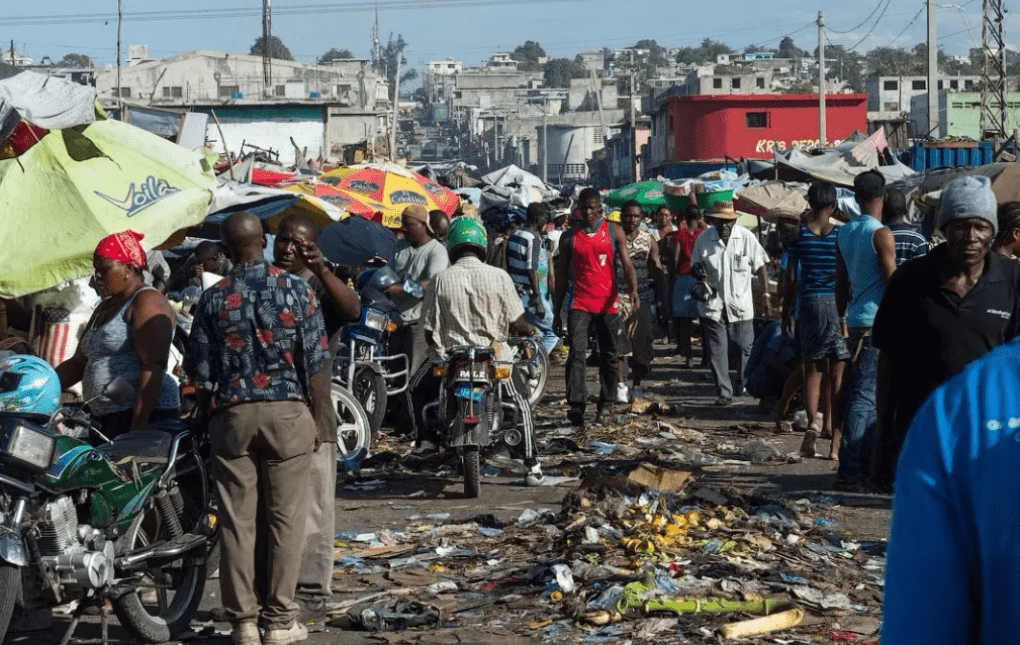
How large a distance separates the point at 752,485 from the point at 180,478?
4.65m

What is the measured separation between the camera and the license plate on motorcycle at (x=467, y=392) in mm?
9891

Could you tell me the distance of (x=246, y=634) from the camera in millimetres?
6586

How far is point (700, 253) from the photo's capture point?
14.9m

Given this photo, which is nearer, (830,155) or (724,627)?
(724,627)

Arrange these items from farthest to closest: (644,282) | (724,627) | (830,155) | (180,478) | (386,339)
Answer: (830,155)
(644,282)
(386,339)
(180,478)
(724,627)

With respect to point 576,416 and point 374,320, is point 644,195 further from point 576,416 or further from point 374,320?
point 374,320

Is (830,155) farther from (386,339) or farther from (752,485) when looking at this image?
(752,485)

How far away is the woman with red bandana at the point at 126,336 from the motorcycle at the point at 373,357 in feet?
13.7

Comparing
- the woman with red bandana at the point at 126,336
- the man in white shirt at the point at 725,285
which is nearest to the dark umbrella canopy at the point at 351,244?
the man in white shirt at the point at 725,285

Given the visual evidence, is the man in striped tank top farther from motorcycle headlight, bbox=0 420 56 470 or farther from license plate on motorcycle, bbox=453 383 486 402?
motorcycle headlight, bbox=0 420 56 470

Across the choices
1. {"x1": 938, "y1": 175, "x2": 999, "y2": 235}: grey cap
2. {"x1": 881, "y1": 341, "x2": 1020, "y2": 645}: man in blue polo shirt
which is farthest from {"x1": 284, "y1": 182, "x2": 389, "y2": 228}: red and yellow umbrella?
{"x1": 881, "y1": 341, "x2": 1020, "y2": 645}: man in blue polo shirt

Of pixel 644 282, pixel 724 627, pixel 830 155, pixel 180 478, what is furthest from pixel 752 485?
pixel 830 155

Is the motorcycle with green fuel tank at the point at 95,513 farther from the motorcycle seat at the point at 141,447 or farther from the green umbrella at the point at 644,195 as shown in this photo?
the green umbrella at the point at 644,195

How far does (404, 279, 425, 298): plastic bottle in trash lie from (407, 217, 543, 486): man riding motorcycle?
7.60 feet
